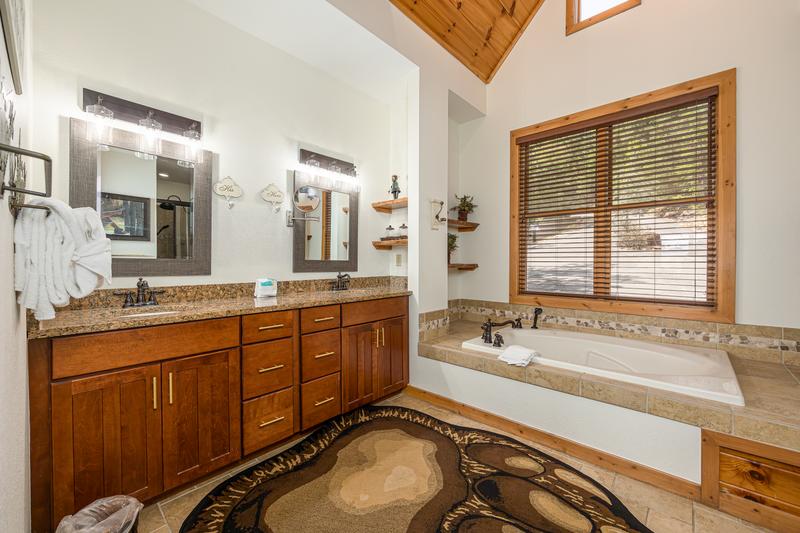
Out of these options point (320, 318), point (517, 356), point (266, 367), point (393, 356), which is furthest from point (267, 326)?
point (517, 356)

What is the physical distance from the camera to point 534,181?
3.46m

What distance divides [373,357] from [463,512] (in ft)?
4.23

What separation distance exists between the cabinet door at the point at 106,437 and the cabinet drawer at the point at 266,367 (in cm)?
42

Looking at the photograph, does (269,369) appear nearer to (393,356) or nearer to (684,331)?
(393,356)

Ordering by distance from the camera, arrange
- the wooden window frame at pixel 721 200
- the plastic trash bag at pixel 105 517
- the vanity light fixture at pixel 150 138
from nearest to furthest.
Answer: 1. the plastic trash bag at pixel 105 517
2. the vanity light fixture at pixel 150 138
3. the wooden window frame at pixel 721 200

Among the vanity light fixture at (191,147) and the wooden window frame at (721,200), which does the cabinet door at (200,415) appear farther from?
the wooden window frame at (721,200)

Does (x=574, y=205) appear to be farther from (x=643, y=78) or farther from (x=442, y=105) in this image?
(x=442, y=105)

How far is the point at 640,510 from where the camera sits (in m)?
1.65

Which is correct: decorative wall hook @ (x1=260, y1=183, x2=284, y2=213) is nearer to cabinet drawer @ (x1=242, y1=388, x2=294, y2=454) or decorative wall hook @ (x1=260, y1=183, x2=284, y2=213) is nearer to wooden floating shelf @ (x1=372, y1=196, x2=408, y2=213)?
wooden floating shelf @ (x1=372, y1=196, x2=408, y2=213)

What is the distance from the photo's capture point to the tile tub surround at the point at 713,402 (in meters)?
1.57

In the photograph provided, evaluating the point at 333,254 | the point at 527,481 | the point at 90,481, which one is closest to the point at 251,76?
the point at 333,254

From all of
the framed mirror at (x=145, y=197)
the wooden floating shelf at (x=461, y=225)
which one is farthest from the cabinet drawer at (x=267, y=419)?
the wooden floating shelf at (x=461, y=225)

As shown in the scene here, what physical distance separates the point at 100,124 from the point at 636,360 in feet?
13.1

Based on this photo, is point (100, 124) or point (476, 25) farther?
point (476, 25)
